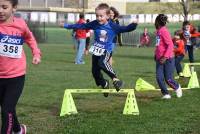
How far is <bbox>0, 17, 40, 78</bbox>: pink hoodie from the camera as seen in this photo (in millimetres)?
7035

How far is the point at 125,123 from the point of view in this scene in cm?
926

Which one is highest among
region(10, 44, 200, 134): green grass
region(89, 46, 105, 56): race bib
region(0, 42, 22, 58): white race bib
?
region(0, 42, 22, 58): white race bib

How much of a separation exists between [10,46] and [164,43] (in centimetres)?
588

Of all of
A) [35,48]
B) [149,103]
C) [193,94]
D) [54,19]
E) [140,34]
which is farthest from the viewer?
[54,19]

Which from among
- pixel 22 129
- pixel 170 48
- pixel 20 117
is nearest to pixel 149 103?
pixel 170 48

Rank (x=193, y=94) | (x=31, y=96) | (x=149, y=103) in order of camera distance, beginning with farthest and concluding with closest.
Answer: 1. (x=193, y=94)
2. (x=31, y=96)
3. (x=149, y=103)

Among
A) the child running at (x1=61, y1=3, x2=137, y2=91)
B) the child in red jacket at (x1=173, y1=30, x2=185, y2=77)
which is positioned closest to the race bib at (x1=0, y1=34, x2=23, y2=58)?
the child running at (x1=61, y1=3, x2=137, y2=91)

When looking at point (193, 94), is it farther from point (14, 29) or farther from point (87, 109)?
point (14, 29)

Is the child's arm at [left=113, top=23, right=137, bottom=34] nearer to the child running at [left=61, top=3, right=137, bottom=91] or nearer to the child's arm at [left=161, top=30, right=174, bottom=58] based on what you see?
the child running at [left=61, top=3, right=137, bottom=91]

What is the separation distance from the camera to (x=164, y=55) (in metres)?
12.3

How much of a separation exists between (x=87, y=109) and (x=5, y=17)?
13.9 ft

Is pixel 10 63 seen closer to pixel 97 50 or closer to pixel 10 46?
pixel 10 46

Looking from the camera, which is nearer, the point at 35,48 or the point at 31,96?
the point at 35,48

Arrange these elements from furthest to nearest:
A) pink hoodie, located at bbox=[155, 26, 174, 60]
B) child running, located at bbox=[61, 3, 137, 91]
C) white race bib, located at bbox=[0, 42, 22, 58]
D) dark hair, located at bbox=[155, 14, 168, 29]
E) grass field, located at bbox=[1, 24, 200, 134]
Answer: pink hoodie, located at bbox=[155, 26, 174, 60] → dark hair, located at bbox=[155, 14, 168, 29] → child running, located at bbox=[61, 3, 137, 91] → grass field, located at bbox=[1, 24, 200, 134] → white race bib, located at bbox=[0, 42, 22, 58]
